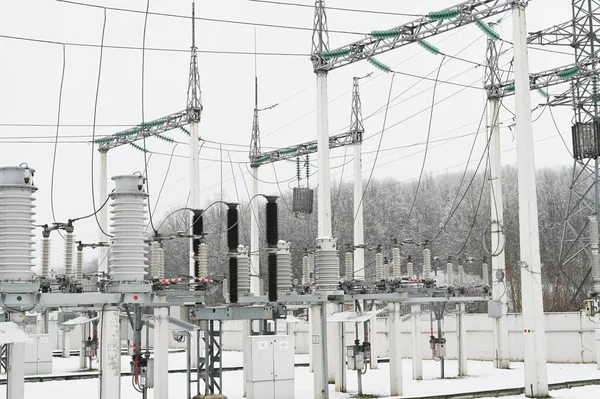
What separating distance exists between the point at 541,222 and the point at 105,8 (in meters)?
54.4

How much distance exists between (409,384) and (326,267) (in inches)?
289

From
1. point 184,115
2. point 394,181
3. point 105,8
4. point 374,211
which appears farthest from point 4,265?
point 394,181

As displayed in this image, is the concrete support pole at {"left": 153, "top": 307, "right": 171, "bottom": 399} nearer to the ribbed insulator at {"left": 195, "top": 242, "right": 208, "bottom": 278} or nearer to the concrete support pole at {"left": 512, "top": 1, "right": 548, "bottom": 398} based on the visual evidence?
the ribbed insulator at {"left": 195, "top": 242, "right": 208, "bottom": 278}

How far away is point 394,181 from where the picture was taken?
83375 mm

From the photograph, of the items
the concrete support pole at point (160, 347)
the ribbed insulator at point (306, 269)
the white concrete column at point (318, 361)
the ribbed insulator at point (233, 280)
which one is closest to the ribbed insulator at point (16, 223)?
the ribbed insulator at point (233, 280)

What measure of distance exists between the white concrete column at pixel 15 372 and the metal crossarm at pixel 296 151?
19116 mm

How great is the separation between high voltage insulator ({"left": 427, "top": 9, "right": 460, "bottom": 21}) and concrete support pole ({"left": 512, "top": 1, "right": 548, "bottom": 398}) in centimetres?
146

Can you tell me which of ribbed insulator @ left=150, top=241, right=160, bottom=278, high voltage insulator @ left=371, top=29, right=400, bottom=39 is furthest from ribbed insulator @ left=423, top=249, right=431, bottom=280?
ribbed insulator @ left=150, top=241, right=160, bottom=278

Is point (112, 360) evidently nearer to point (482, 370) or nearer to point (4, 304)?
point (4, 304)

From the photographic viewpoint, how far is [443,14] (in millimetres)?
20875

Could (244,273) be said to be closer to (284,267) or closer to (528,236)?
(284,267)

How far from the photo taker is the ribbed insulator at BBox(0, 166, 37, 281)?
1446cm

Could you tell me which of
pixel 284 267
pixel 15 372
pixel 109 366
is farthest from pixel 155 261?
pixel 15 372

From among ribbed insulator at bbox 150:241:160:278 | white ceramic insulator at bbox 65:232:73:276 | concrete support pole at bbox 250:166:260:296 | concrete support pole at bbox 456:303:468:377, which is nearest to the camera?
ribbed insulator at bbox 150:241:160:278
